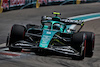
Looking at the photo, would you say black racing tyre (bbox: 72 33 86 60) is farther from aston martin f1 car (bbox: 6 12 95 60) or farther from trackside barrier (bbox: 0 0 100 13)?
trackside barrier (bbox: 0 0 100 13)

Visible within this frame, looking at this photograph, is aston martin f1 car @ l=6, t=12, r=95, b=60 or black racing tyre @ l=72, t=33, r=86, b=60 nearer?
black racing tyre @ l=72, t=33, r=86, b=60

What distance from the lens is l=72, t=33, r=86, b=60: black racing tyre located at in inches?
346

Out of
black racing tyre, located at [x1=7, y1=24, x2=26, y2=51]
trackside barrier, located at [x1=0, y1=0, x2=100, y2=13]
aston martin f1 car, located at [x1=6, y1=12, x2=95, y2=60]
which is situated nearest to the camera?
aston martin f1 car, located at [x1=6, y1=12, x2=95, y2=60]

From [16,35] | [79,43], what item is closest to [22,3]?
[16,35]

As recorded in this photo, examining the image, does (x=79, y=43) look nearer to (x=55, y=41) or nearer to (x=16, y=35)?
(x=55, y=41)

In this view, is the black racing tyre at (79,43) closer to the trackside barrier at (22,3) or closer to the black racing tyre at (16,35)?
the black racing tyre at (16,35)

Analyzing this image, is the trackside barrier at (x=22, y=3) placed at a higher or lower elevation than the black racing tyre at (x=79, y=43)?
higher

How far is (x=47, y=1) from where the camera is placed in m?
25.8

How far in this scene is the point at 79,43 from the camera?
8.91 meters

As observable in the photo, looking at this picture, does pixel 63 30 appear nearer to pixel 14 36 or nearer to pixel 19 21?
pixel 14 36

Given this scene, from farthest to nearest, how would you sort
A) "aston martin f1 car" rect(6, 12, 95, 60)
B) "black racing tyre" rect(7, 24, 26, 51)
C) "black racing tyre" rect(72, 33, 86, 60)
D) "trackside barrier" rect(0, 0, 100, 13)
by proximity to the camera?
"trackside barrier" rect(0, 0, 100, 13) → "black racing tyre" rect(7, 24, 26, 51) → "aston martin f1 car" rect(6, 12, 95, 60) → "black racing tyre" rect(72, 33, 86, 60)

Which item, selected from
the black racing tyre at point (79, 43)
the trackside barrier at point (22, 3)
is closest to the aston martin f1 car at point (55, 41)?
the black racing tyre at point (79, 43)

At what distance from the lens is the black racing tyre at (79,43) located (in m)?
8.79

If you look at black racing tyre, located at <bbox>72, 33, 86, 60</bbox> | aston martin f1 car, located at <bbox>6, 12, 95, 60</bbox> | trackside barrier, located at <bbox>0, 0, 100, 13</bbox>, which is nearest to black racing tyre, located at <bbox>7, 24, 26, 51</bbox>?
aston martin f1 car, located at <bbox>6, 12, 95, 60</bbox>
